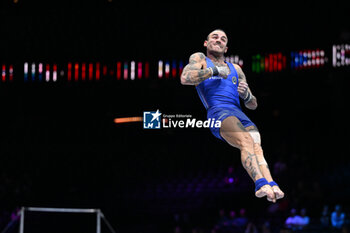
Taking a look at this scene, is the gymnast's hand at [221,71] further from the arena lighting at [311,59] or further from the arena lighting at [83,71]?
the arena lighting at [311,59]

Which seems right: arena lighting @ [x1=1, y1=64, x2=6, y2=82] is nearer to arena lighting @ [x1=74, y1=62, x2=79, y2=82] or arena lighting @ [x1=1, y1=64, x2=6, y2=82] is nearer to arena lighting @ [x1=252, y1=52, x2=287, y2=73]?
arena lighting @ [x1=74, y1=62, x2=79, y2=82]

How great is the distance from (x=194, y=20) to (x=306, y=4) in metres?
2.95

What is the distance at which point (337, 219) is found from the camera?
42.0 ft

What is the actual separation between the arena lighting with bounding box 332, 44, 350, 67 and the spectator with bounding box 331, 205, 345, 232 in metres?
4.71

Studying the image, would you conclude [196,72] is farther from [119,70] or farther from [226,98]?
[119,70]

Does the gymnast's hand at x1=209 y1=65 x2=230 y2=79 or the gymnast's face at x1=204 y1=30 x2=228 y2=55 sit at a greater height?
the gymnast's face at x1=204 y1=30 x2=228 y2=55

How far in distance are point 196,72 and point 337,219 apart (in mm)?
7841

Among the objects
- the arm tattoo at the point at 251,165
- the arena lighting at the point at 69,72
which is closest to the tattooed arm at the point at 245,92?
the arm tattoo at the point at 251,165

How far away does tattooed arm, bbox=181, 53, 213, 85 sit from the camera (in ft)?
21.9

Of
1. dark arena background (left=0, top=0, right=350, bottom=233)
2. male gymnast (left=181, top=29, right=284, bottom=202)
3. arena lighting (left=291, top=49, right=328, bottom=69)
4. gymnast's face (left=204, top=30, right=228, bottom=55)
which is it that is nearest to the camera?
male gymnast (left=181, top=29, right=284, bottom=202)

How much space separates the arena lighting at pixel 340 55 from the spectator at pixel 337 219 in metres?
4.71

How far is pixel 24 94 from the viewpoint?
14.0 metres

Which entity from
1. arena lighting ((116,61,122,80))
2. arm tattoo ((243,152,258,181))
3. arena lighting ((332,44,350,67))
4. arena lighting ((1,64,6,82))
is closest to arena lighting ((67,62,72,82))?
arena lighting ((116,61,122,80))

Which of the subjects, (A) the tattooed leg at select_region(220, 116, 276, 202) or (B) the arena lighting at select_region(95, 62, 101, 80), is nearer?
(A) the tattooed leg at select_region(220, 116, 276, 202)
